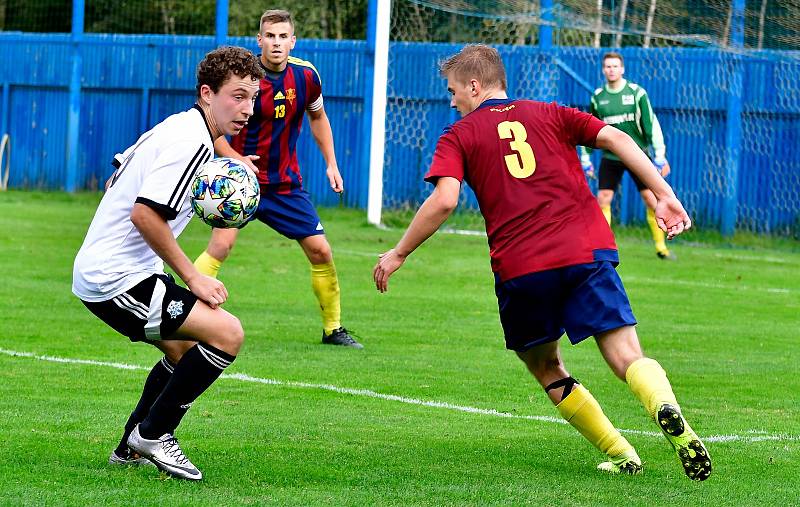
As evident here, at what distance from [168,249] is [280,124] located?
4956mm

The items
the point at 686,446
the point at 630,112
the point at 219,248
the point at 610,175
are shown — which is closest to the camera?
the point at 686,446

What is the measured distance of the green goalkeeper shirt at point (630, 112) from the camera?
1576cm

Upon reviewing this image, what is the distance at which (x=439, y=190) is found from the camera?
5.63 m

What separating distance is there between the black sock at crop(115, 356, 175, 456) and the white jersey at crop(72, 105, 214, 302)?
1.82 feet

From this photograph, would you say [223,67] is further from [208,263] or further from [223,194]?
[208,263]

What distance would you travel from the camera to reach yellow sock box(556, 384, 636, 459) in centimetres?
589

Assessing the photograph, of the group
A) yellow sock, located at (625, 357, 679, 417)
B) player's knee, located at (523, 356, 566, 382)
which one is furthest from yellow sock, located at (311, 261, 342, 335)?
yellow sock, located at (625, 357, 679, 417)

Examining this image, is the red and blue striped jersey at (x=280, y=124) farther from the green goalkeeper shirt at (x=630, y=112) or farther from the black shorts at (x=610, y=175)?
the black shorts at (x=610, y=175)

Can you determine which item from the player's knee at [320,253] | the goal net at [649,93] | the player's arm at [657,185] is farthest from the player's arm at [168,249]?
the goal net at [649,93]

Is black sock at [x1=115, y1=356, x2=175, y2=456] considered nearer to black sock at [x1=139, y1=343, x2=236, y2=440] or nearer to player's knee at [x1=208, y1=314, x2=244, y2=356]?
black sock at [x1=139, y1=343, x2=236, y2=440]

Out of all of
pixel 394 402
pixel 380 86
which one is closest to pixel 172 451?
pixel 394 402

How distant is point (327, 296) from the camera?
986 cm

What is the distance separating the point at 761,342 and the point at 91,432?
5.97 metres

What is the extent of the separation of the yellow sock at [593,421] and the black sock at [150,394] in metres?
1.78
